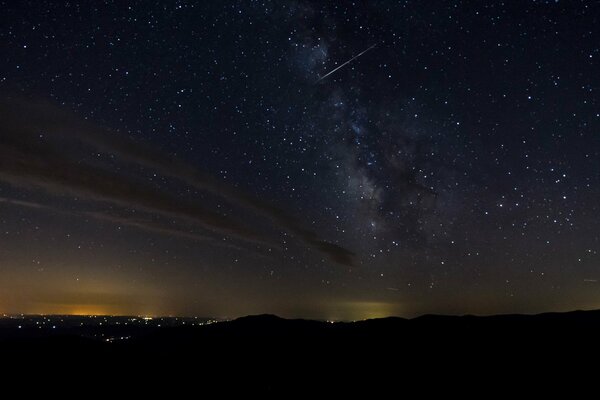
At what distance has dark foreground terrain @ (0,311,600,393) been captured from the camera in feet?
80.4

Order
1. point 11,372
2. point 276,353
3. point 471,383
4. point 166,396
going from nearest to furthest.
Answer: point 471,383
point 166,396
point 11,372
point 276,353

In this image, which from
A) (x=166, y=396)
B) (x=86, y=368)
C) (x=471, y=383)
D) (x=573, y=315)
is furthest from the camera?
(x=573, y=315)

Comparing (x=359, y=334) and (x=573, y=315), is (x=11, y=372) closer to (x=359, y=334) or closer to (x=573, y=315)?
(x=359, y=334)

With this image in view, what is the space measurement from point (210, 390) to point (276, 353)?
9.83 metres

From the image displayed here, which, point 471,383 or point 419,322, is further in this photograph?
point 419,322

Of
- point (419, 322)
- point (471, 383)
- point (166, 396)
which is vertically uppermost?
point (419, 322)

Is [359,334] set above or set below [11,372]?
above

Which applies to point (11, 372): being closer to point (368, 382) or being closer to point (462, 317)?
point (368, 382)

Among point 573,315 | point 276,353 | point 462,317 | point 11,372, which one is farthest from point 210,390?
point 573,315

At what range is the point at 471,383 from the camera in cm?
2373

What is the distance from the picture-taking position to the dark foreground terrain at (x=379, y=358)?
80.4ft

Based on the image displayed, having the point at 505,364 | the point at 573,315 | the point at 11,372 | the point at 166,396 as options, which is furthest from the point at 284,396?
the point at 573,315

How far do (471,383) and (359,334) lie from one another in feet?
51.1

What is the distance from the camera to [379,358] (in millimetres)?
30578
